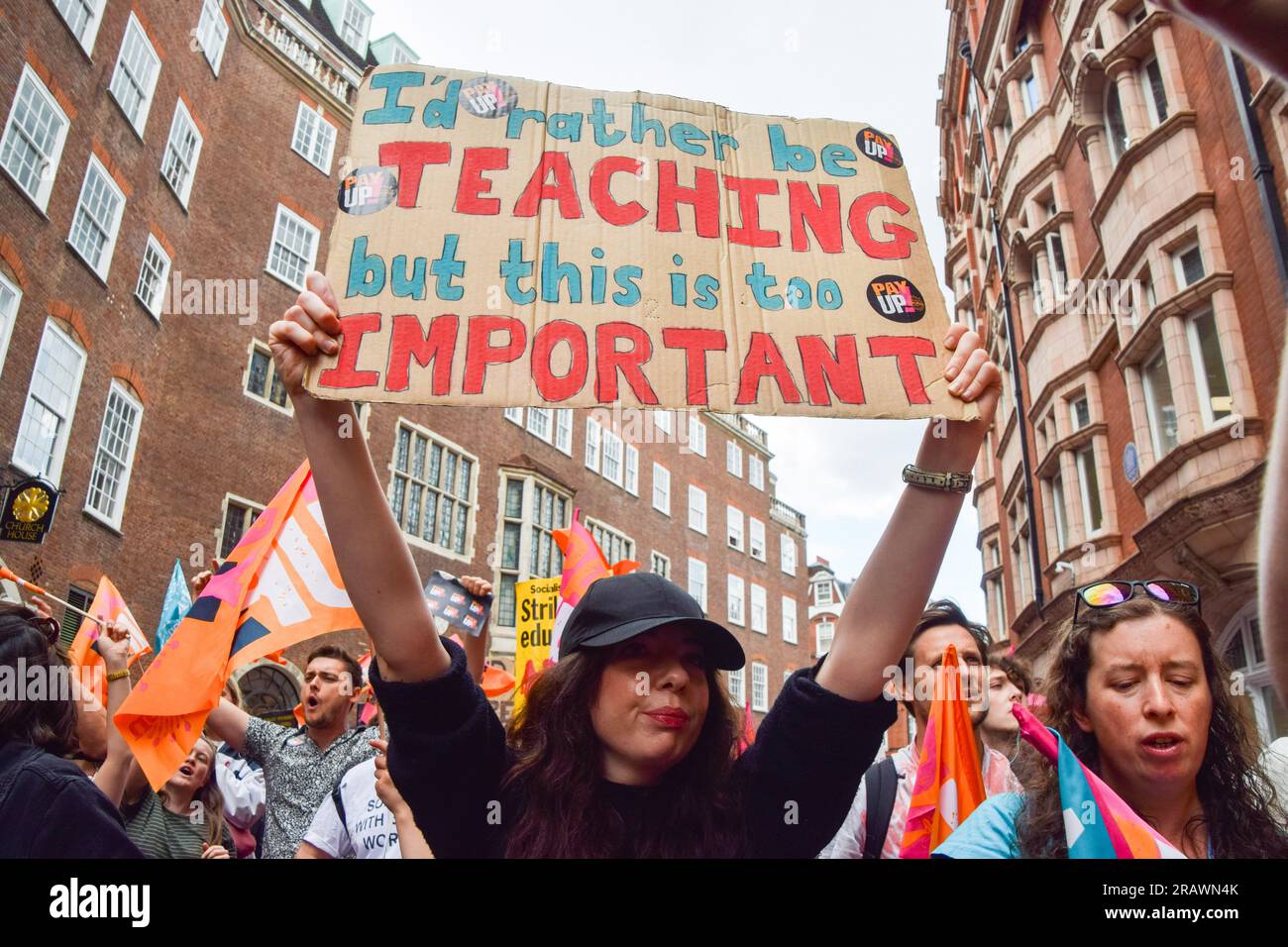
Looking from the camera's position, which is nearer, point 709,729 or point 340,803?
point 709,729

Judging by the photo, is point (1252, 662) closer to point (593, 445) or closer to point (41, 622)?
point (41, 622)

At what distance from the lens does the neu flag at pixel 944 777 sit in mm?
3068

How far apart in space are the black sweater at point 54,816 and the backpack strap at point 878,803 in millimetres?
2276

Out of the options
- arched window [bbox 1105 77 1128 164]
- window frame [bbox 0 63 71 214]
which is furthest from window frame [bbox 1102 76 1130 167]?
window frame [bbox 0 63 71 214]

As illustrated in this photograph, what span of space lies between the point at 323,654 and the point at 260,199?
15770 mm

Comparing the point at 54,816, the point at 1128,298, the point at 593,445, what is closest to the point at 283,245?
the point at 593,445

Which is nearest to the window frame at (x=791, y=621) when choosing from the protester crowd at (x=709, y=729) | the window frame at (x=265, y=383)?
the window frame at (x=265, y=383)

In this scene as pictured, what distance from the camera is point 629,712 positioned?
6.78ft

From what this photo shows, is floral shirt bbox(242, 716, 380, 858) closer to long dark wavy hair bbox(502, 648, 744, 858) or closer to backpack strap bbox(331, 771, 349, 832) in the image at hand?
backpack strap bbox(331, 771, 349, 832)

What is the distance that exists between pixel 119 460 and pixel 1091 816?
14945 mm

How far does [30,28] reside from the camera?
36.3 feet

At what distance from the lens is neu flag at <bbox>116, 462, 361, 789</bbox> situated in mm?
3873
